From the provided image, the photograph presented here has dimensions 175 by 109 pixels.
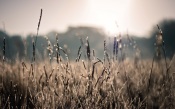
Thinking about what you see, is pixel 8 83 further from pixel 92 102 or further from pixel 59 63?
pixel 92 102

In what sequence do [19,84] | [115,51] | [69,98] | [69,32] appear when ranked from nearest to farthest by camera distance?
[69,98], [115,51], [19,84], [69,32]

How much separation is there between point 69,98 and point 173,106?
0.84m

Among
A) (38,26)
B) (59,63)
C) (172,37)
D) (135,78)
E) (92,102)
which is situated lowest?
(172,37)

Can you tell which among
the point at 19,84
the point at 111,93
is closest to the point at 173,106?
the point at 111,93

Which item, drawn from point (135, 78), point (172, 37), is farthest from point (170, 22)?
point (135, 78)

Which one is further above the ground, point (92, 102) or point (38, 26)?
point (38, 26)

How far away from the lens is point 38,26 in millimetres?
2014

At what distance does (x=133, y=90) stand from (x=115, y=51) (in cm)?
97

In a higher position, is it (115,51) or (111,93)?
(115,51)

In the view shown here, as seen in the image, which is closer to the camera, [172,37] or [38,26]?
[38,26]

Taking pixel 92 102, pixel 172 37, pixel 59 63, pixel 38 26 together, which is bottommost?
pixel 172 37

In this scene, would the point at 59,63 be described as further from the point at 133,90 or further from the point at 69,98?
the point at 133,90

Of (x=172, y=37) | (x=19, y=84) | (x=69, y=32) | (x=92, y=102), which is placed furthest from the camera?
(x=69, y=32)

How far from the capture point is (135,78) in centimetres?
361
